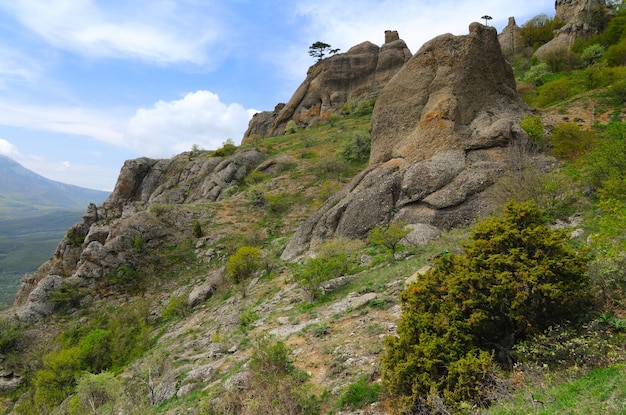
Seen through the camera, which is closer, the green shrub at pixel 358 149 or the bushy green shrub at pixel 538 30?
the green shrub at pixel 358 149

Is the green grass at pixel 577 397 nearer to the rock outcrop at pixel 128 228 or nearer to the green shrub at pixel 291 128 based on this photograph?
the rock outcrop at pixel 128 228

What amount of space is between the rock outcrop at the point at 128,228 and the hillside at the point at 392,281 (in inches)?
9.9

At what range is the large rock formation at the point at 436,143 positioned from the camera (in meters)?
20.9

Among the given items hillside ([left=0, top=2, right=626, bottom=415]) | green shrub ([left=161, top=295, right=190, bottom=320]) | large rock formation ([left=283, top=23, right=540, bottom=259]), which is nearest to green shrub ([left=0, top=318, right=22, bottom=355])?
hillside ([left=0, top=2, right=626, bottom=415])

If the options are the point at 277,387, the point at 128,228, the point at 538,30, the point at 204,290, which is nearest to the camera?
the point at 277,387

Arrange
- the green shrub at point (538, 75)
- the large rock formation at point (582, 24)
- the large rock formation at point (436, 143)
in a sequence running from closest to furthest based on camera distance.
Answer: the large rock formation at point (436, 143)
the green shrub at point (538, 75)
the large rock formation at point (582, 24)

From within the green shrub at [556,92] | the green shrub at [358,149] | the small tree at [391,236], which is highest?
the green shrub at [556,92]

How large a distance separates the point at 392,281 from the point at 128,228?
27.9 meters

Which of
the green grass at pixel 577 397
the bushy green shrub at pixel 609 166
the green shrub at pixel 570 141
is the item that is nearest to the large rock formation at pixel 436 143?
the green shrub at pixel 570 141

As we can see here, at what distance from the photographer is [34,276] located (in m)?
36.6

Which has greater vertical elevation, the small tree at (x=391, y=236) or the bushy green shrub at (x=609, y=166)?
the bushy green shrub at (x=609, y=166)

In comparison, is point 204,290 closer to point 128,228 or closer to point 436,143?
point 128,228

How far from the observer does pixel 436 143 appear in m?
23.8

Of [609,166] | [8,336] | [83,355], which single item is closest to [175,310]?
[83,355]
